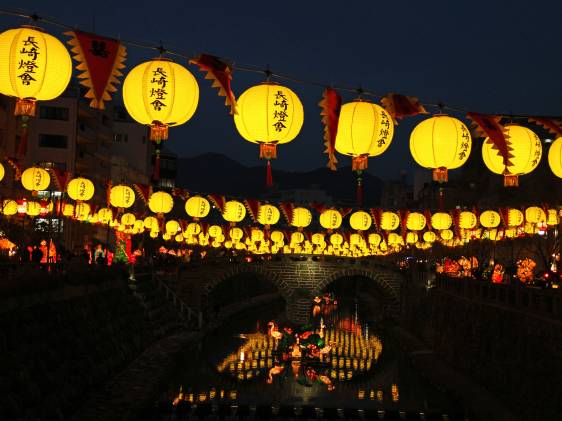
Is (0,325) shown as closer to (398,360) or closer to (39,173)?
(39,173)

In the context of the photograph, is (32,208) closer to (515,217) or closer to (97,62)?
(515,217)

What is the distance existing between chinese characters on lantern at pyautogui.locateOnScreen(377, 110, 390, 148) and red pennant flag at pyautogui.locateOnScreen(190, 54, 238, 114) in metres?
2.80

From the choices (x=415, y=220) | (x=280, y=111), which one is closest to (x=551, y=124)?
(x=280, y=111)

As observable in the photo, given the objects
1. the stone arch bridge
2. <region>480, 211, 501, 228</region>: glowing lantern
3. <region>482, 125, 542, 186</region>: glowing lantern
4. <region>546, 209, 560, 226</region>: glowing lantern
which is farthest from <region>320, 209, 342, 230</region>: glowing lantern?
the stone arch bridge

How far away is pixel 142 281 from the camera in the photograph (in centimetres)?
3306

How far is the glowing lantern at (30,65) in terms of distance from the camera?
9883mm

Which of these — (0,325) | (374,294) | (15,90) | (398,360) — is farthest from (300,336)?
Result: (374,294)

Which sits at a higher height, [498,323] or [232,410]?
[498,323]

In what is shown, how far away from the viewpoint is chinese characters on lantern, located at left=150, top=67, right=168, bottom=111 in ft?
34.6

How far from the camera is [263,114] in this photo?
1119 centimetres

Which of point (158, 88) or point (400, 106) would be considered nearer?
point (158, 88)

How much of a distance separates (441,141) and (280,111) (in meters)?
3.16

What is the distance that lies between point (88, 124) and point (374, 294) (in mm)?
42210

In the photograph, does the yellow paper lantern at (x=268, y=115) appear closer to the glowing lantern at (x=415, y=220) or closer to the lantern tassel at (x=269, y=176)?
the lantern tassel at (x=269, y=176)
